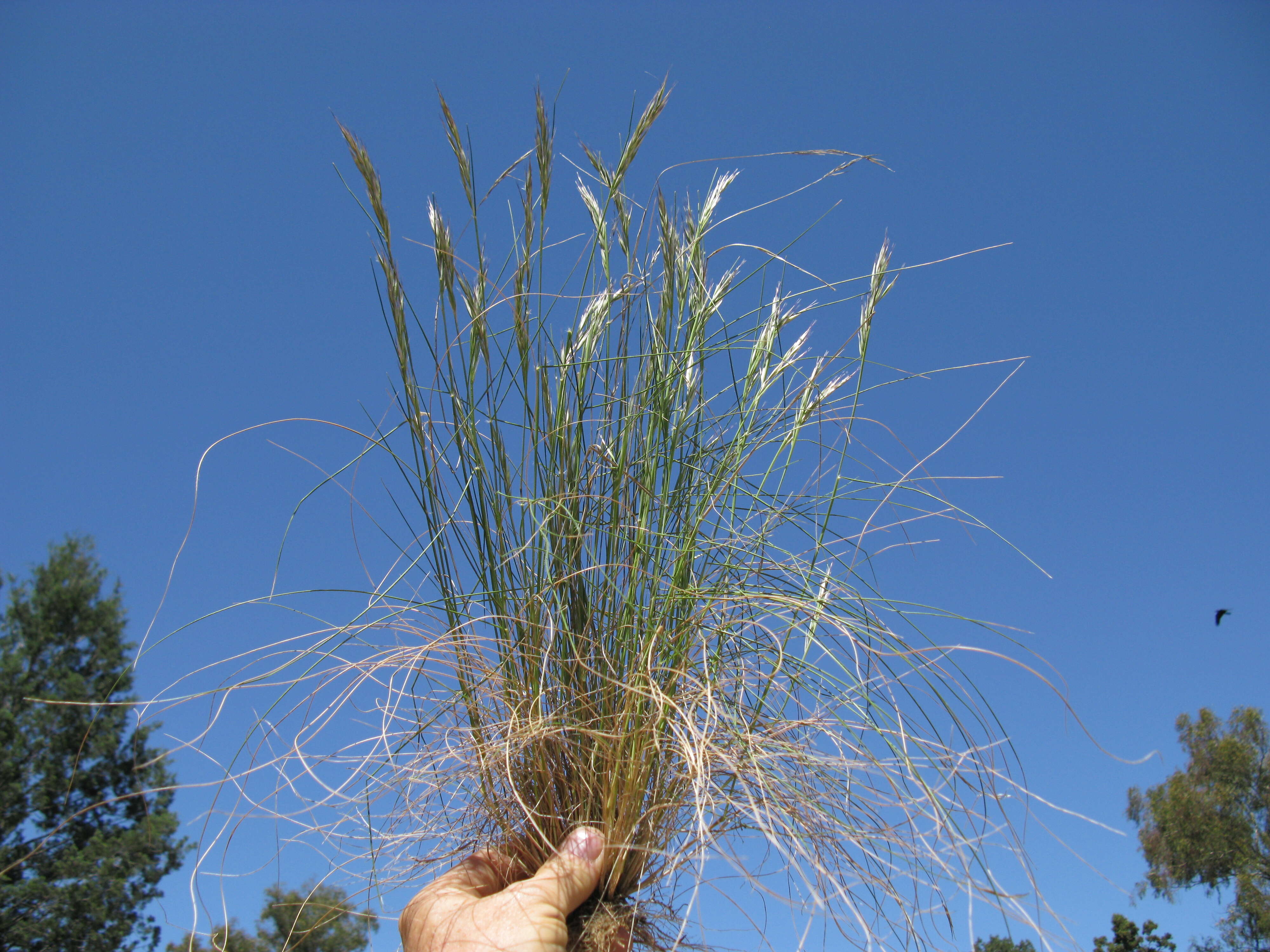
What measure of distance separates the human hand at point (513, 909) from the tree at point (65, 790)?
27.1ft

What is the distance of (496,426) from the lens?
107 centimetres

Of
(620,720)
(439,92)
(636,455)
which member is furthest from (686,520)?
(439,92)

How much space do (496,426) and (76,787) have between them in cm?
1110

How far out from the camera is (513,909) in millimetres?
875

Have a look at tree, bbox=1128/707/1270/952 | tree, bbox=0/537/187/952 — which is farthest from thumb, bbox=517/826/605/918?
tree, bbox=1128/707/1270/952

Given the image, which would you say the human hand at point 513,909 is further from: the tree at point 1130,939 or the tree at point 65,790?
the tree at point 1130,939

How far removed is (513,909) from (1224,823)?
55.3 ft

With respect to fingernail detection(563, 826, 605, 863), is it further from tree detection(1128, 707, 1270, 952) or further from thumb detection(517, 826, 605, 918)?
tree detection(1128, 707, 1270, 952)

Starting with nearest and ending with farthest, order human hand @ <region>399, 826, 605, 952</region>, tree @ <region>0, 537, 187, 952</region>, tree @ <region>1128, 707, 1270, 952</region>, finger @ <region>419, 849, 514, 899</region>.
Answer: human hand @ <region>399, 826, 605, 952</region> → finger @ <region>419, 849, 514, 899</region> → tree @ <region>0, 537, 187, 952</region> → tree @ <region>1128, 707, 1270, 952</region>

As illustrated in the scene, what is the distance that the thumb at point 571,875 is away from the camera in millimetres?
892

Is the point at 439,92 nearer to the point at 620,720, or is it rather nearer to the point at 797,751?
the point at 620,720

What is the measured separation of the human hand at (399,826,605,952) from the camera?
2.81 ft

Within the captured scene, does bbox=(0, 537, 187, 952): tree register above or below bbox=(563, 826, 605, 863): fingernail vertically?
above

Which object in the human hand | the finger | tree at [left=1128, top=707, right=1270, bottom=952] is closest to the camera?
the human hand
